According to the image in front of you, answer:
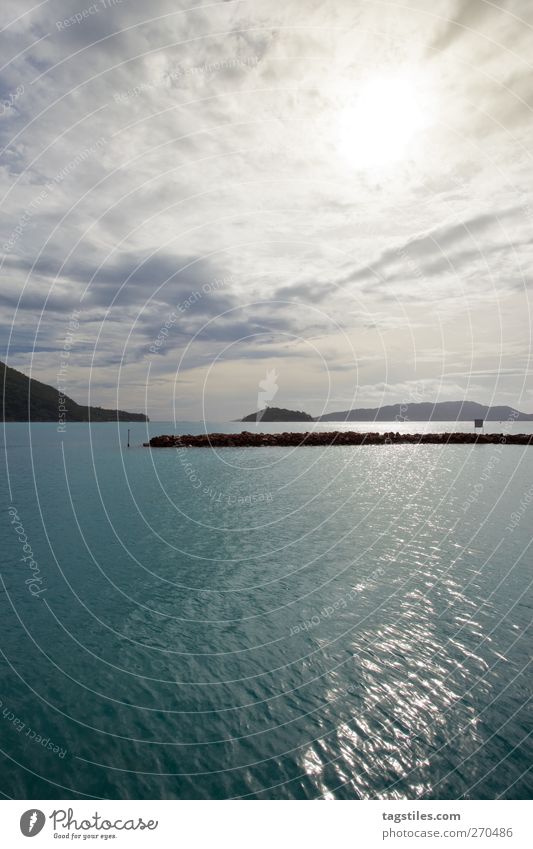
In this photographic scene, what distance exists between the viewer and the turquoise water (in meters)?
9.71

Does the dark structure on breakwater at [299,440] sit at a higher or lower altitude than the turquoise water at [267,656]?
higher

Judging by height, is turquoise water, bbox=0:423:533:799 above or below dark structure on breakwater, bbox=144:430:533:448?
below

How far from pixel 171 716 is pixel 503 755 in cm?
841

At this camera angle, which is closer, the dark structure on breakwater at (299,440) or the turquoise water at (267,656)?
the turquoise water at (267,656)

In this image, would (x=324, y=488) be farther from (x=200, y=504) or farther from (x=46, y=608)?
(x=46, y=608)

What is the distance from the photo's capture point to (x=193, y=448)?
4045 inches

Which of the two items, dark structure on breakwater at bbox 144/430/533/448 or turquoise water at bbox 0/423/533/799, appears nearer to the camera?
turquoise water at bbox 0/423/533/799

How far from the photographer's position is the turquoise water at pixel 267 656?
9.71 metres

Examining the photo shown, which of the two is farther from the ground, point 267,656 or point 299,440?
point 299,440

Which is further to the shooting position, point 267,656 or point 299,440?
point 299,440

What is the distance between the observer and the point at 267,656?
14.6 m

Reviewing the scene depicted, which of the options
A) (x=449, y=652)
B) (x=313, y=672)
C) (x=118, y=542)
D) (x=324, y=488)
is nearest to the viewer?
(x=313, y=672)
